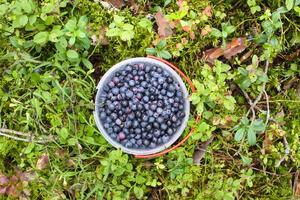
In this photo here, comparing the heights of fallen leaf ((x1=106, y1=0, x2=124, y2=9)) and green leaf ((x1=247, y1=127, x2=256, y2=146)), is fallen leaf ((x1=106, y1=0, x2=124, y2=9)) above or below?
above

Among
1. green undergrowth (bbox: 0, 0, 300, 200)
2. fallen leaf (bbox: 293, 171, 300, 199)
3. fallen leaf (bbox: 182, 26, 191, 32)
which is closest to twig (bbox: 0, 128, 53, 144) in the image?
green undergrowth (bbox: 0, 0, 300, 200)

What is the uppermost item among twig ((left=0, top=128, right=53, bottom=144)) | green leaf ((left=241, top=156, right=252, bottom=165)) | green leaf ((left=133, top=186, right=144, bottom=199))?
twig ((left=0, top=128, right=53, bottom=144))

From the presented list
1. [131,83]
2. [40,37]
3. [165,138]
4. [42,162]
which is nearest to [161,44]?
[131,83]

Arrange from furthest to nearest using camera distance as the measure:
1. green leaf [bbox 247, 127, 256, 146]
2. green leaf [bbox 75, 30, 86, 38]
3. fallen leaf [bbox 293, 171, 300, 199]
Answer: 1. fallen leaf [bbox 293, 171, 300, 199]
2. green leaf [bbox 247, 127, 256, 146]
3. green leaf [bbox 75, 30, 86, 38]

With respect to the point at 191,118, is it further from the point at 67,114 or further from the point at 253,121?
the point at 67,114

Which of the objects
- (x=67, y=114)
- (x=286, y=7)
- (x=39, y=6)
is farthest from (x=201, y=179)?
(x=39, y=6)

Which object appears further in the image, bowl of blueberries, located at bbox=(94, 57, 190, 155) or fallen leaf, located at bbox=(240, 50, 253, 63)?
fallen leaf, located at bbox=(240, 50, 253, 63)

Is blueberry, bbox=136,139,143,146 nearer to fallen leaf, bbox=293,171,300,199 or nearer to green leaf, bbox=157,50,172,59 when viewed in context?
green leaf, bbox=157,50,172,59
